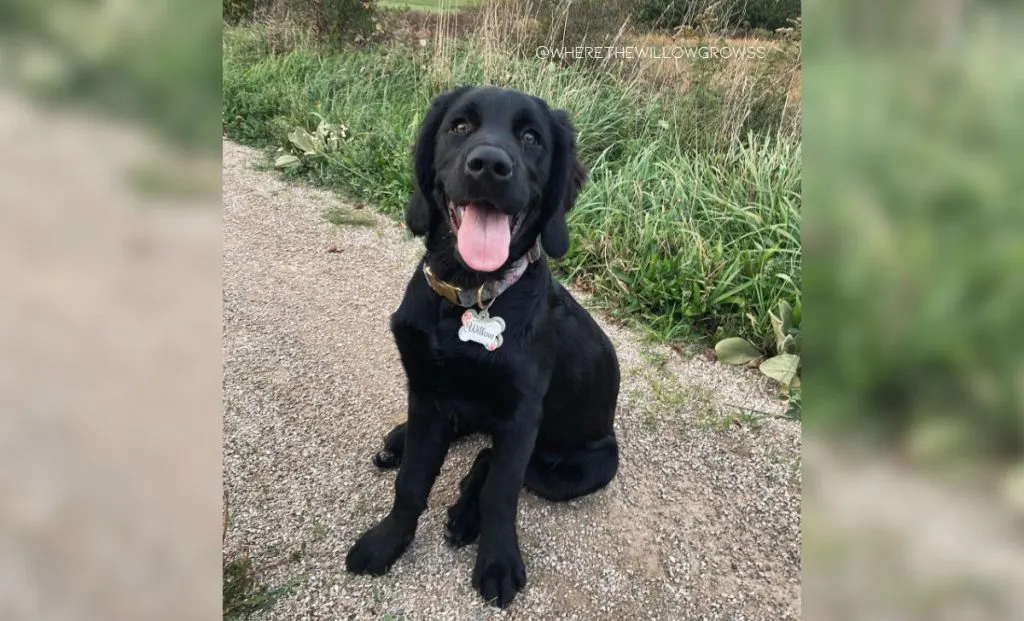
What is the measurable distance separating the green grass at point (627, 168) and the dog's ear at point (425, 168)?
1.71 metres

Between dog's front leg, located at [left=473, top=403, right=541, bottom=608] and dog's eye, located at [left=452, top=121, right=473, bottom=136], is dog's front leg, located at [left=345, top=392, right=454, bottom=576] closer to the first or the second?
dog's front leg, located at [left=473, top=403, right=541, bottom=608]

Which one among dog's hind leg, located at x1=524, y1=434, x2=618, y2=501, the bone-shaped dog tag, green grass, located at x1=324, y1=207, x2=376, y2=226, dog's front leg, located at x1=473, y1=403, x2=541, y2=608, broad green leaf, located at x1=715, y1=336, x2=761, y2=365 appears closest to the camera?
the bone-shaped dog tag

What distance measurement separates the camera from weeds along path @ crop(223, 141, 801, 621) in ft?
6.00

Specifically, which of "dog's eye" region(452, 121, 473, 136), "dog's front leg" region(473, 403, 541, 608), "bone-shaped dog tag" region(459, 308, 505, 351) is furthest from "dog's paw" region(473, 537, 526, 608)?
"dog's eye" region(452, 121, 473, 136)

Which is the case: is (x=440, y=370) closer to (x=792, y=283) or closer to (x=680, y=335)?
→ (x=680, y=335)

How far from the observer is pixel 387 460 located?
224 cm

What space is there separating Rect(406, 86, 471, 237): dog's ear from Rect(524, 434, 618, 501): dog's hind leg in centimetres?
89

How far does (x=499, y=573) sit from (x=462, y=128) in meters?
1.32

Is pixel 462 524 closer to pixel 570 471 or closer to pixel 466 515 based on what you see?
pixel 466 515

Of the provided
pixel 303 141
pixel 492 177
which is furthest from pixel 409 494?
pixel 303 141
